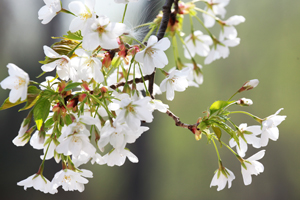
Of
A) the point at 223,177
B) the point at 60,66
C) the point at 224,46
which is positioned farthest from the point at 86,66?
the point at 224,46

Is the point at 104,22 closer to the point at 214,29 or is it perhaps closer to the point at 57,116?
the point at 57,116

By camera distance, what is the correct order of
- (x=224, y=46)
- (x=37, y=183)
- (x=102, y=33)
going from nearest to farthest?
(x=102, y=33) → (x=37, y=183) → (x=224, y=46)

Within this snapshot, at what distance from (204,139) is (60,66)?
271 cm

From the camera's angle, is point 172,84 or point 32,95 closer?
point 32,95

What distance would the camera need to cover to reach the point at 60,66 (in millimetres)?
367

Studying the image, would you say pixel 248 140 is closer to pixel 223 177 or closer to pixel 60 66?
pixel 223 177

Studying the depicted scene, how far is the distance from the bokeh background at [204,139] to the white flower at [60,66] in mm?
1943

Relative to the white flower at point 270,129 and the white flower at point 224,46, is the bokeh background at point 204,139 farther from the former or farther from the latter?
the white flower at point 270,129

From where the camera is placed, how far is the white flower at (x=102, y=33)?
33 centimetres

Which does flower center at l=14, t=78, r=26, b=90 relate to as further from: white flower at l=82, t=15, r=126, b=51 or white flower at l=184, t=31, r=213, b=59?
white flower at l=184, t=31, r=213, b=59

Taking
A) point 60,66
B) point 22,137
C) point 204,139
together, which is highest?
point 60,66

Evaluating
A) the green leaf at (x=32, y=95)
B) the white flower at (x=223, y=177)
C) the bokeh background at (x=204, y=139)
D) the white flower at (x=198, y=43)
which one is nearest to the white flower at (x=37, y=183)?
the green leaf at (x=32, y=95)

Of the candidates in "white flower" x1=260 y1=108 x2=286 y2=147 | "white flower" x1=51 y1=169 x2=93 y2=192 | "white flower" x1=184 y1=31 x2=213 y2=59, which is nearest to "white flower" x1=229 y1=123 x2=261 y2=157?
"white flower" x1=260 y1=108 x2=286 y2=147

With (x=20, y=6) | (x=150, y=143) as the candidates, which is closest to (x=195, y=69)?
(x=20, y=6)
